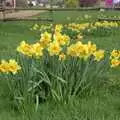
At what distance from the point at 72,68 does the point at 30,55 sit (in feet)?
1.76

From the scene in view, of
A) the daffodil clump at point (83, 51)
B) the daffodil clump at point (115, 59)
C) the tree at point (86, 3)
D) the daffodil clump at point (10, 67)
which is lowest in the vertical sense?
the tree at point (86, 3)

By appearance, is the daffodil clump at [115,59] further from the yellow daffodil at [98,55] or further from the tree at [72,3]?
the tree at [72,3]

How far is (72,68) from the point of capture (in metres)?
5.39

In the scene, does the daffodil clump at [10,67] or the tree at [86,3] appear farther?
the tree at [86,3]

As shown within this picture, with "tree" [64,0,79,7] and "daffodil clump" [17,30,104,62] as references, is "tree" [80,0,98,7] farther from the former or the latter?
"daffodil clump" [17,30,104,62]

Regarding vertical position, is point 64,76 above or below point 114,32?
above

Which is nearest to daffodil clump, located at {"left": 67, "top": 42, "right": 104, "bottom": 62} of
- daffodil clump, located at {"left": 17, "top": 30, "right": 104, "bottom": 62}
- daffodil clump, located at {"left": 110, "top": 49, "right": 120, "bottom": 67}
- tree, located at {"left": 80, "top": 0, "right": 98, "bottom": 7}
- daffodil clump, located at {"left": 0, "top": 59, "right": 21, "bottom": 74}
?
daffodil clump, located at {"left": 17, "top": 30, "right": 104, "bottom": 62}

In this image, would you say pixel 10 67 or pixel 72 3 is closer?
pixel 10 67

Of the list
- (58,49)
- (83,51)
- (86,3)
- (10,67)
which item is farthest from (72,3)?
(10,67)

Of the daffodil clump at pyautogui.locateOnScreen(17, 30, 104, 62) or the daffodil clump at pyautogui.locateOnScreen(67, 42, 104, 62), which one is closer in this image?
the daffodil clump at pyautogui.locateOnScreen(17, 30, 104, 62)

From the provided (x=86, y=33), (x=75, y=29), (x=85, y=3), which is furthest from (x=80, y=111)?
(x=85, y=3)

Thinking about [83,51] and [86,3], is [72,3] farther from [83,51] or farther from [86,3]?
[83,51]

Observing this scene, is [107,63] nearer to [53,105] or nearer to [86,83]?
[86,83]

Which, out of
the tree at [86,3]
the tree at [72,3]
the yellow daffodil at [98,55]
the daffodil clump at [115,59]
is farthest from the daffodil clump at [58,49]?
the tree at [86,3]
